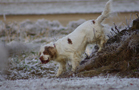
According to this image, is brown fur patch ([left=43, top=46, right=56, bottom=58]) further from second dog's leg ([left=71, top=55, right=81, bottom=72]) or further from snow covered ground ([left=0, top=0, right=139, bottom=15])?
snow covered ground ([left=0, top=0, right=139, bottom=15])

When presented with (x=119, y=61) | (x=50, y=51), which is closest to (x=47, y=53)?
(x=50, y=51)

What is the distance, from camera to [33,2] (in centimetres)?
1981

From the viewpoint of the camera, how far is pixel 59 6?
18797mm

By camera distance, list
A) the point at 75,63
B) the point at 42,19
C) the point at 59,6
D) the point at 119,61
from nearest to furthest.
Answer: the point at 119,61, the point at 75,63, the point at 42,19, the point at 59,6

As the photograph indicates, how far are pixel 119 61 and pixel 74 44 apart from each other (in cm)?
162

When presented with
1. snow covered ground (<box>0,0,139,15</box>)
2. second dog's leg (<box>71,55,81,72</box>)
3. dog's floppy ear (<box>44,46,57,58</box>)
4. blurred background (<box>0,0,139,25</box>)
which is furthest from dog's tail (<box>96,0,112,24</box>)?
snow covered ground (<box>0,0,139,15</box>)

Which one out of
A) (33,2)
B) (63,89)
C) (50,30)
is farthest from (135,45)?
(33,2)

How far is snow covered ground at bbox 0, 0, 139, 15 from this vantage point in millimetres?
17516

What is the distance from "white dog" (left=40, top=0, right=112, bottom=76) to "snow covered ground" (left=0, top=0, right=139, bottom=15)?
9.45 meters

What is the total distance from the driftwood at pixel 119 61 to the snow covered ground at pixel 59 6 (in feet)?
34.3

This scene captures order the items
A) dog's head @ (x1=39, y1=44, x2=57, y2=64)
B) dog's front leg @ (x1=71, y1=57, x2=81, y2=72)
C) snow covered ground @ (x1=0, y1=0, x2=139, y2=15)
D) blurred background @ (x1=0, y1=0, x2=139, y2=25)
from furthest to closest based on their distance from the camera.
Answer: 1. snow covered ground @ (x1=0, y1=0, x2=139, y2=15)
2. blurred background @ (x1=0, y1=0, x2=139, y2=25)
3. dog's front leg @ (x1=71, y1=57, x2=81, y2=72)
4. dog's head @ (x1=39, y1=44, x2=57, y2=64)

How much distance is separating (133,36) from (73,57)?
194 cm

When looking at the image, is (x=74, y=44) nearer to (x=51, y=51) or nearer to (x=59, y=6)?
(x=51, y=51)

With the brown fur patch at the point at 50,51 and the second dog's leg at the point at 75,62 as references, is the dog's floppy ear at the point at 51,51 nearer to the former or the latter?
the brown fur patch at the point at 50,51
